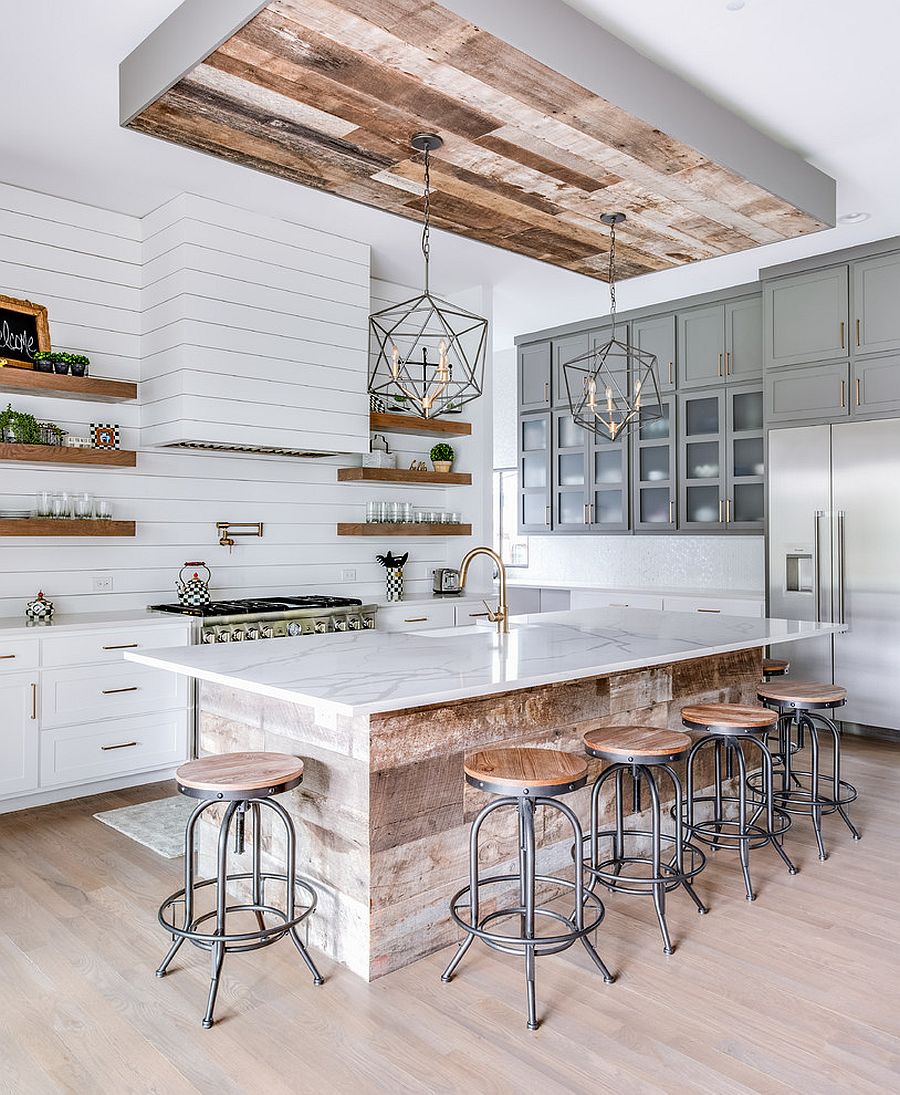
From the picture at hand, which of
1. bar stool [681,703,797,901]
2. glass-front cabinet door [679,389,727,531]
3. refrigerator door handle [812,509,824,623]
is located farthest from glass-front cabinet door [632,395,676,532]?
bar stool [681,703,797,901]

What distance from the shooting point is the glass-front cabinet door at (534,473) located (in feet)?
23.4

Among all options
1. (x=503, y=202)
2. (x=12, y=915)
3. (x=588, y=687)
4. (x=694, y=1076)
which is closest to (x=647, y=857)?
(x=588, y=687)

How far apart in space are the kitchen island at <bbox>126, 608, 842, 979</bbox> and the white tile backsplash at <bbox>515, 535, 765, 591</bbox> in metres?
3.24

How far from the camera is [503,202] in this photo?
3.77 meters

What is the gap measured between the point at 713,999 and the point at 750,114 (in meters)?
3.27

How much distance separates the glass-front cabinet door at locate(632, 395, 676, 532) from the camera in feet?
20.7

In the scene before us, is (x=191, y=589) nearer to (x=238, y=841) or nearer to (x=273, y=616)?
(x=273, y=616)

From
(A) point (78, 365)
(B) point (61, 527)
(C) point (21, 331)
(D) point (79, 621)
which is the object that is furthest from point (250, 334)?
(D) point (79, 621)

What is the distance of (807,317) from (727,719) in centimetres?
323

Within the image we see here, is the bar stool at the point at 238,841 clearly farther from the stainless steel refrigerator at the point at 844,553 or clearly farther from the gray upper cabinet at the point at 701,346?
the gray upper cabinet at the point at 701,346

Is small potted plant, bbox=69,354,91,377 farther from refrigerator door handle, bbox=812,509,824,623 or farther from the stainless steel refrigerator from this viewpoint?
refrigerator door handle, bbox=812,509,824,623

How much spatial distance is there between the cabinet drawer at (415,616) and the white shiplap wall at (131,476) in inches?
20.6

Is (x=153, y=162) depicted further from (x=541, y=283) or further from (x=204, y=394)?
(x=541, y=283)

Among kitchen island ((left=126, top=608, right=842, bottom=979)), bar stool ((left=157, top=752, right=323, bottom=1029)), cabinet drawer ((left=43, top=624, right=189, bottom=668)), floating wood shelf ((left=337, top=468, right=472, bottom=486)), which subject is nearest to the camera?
bar stool ((left=157, top=752, right=323, bottom=1029))
